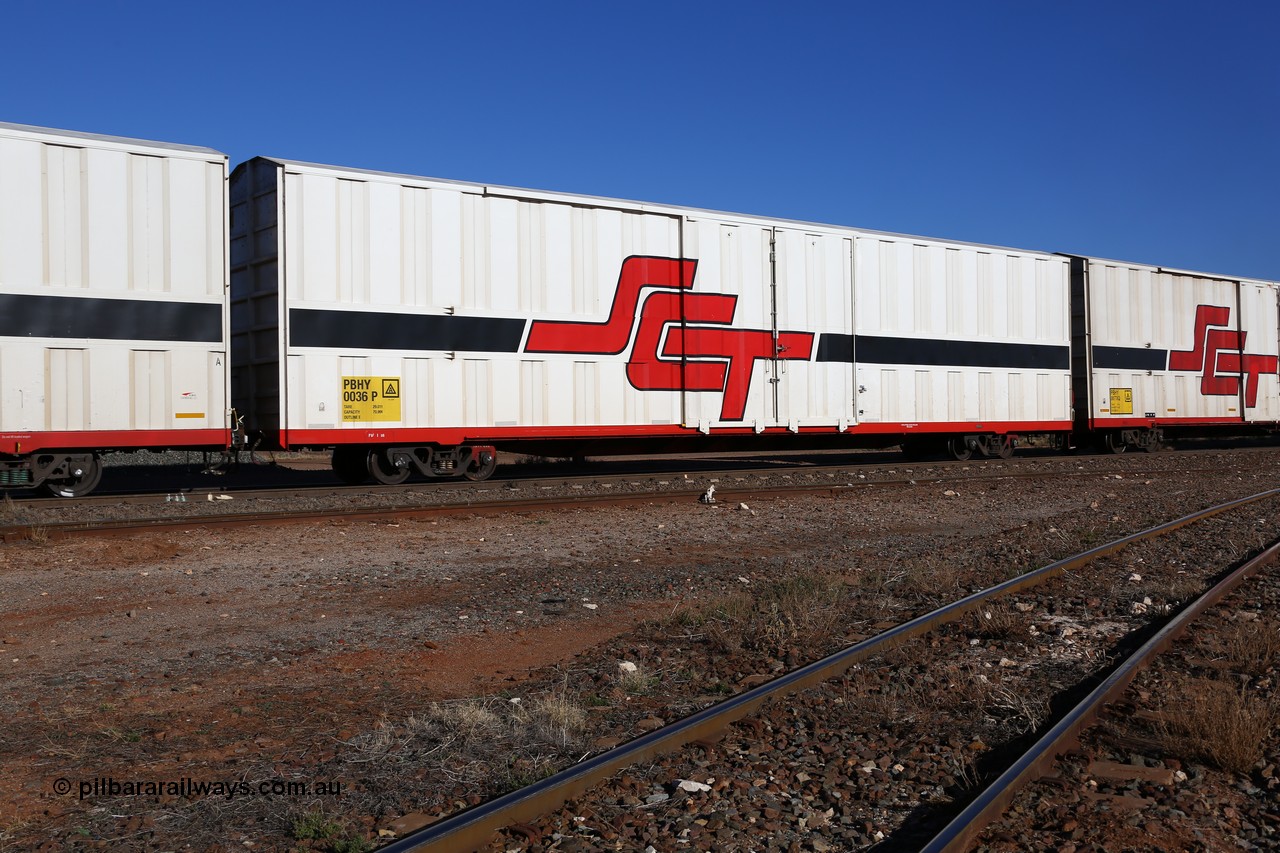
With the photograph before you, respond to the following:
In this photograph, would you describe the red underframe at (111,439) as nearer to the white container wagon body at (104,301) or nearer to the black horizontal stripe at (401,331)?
the white container wagon body at (104,301)

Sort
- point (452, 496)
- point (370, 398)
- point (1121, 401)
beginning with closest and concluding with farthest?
point (452, 496)
point (370, 398)
point (1121, 401)

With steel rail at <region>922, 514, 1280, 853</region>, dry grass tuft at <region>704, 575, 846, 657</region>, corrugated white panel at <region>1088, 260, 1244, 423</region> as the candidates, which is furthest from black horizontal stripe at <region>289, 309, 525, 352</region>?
corrugated white panel at <region>1088, 260, 1244, 423</region>

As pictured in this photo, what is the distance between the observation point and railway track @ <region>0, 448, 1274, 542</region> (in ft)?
35.1

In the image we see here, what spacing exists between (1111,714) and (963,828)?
1.77 metres

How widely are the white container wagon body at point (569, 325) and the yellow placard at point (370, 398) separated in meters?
0.03

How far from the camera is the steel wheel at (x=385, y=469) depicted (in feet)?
47.3

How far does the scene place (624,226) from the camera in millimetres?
15602

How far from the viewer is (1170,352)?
23.3 metres

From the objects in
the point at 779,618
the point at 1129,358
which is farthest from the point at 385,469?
the point at 1129,358

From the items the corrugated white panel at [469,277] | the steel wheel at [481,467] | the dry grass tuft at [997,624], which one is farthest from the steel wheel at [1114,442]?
the dry grass tuft at [997,624]

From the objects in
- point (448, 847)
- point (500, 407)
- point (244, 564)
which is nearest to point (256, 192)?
point (500, 407)

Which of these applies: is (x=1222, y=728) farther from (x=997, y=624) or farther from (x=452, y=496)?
(x=452, y=496)

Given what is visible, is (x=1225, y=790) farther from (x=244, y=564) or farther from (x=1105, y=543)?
(x=244, y=564)

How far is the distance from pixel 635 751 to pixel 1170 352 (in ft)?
77.2
